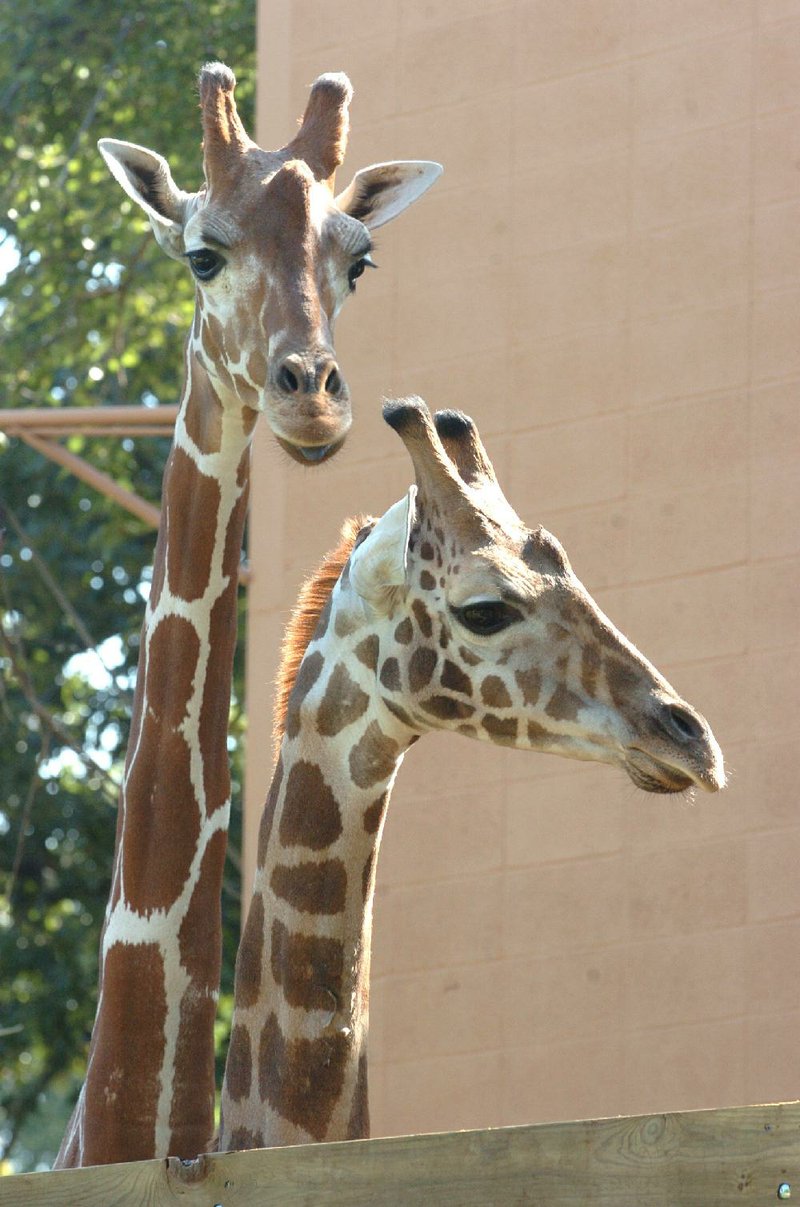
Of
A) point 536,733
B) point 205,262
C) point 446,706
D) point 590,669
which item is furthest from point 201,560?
point 590,669

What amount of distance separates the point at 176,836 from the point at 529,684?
1.41 metres

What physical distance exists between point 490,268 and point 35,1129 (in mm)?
21876

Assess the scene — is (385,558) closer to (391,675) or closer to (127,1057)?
(391,675)

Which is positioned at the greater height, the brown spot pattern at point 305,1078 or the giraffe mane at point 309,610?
the giraffe mane at point 309,610

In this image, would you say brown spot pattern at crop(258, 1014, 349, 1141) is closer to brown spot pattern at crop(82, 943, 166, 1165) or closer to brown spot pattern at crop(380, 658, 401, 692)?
brown spot pattern at crop(82, 943, 166, 1165)

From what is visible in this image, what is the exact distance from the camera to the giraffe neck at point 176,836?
6195 millimetres

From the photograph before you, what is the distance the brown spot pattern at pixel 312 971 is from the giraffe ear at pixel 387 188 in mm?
2806

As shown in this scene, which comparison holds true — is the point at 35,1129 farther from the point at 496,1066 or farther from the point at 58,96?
the point at 496,1066

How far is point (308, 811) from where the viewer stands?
18.8 ft

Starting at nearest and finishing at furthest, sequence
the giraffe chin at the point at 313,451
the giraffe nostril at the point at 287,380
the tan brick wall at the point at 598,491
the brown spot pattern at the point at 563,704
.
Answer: the brown spot pattern at the point at 563,704 < the giraffe chin at the point at 313,451 < the giraffe nostril at the point at 287,380 < the tan brick wall at the point at 598,491

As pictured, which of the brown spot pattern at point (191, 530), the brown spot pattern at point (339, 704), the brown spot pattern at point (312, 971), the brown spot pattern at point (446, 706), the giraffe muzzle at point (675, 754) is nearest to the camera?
the giraffe muzzle at point (675, 754)

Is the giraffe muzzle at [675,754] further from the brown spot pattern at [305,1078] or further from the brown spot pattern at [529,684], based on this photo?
the brown spot pattern at [305,1078]

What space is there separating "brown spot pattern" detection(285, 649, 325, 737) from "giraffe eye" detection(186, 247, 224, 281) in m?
1.41

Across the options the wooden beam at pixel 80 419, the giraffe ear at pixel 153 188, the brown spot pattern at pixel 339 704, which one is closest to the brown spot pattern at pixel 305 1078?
the brown spot pattern at pixel 339 704
